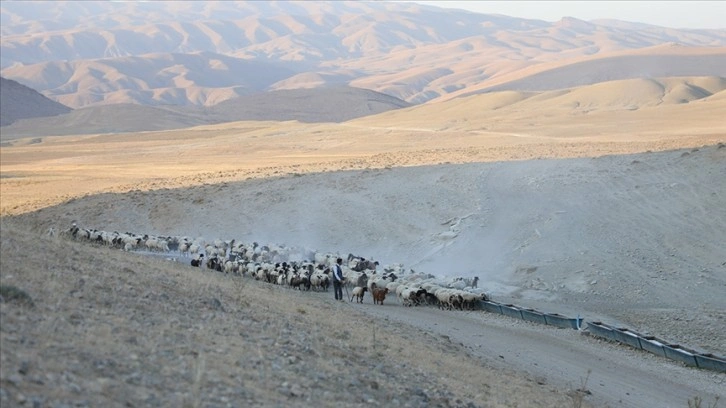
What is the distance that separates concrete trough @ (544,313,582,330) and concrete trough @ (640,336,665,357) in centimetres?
163

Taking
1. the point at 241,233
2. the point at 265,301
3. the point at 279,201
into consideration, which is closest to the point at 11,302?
the point at 265,301

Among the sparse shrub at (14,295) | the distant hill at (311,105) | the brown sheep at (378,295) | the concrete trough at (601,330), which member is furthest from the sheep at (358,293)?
the distant hill at (311,105)

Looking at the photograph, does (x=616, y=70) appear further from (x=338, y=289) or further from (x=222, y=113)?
(x=338, y=289)

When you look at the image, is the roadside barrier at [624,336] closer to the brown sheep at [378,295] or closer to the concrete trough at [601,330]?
the concrete trough at [601,330]

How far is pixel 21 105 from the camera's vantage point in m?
128

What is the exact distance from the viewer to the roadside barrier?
49.9ft

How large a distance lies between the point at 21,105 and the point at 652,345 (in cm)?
12430

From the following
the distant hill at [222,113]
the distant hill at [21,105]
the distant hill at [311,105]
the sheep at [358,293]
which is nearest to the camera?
the sheep at [358,293]

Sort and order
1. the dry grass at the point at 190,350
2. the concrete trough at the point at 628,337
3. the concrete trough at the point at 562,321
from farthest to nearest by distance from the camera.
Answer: the concrete trough at the point at 562,321
the concrete trough at the point at 628,337
the dry grass at the point at 190,350

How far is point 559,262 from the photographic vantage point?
23.2 meters

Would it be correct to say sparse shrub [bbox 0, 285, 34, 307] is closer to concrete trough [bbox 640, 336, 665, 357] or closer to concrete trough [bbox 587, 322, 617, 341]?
concrete trough [bbox 640, 336, 665, 357]

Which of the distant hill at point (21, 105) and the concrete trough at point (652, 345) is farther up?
the distant hill at point (21, 105)

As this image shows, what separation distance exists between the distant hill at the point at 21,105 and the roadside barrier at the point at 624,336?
111 m

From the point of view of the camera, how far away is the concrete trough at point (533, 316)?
18.2 m
